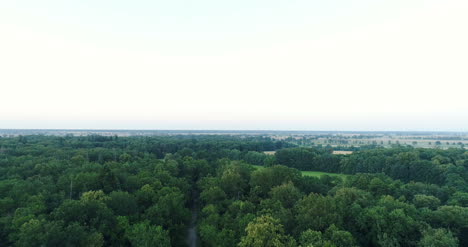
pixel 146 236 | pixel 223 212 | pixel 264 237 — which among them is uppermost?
pixel 264 237

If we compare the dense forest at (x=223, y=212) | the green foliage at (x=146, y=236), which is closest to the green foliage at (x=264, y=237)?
the dense forest at (x=223, y=212)

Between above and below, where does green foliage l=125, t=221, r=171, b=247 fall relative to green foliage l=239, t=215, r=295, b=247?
below

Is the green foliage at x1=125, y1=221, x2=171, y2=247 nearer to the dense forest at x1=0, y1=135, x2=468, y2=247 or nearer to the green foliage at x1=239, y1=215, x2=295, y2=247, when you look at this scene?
the dense forest at x1=0, y1=135, x2=468, y2=247

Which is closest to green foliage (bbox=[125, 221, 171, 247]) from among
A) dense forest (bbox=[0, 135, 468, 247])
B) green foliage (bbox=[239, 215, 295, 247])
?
dense forest (bbox=[0, 135, 468, 247])

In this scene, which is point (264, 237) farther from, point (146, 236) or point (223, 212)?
point (223, 212)

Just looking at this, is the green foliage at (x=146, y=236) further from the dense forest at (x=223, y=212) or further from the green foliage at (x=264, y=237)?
the green foliage at (x=264, y=237)

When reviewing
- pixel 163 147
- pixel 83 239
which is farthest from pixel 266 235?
pixel 163 147

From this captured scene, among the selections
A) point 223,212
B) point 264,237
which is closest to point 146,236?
point 264,237

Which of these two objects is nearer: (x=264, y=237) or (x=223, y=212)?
(x=264, y=237)

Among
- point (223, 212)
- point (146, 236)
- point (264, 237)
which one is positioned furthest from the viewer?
point (223, 212)

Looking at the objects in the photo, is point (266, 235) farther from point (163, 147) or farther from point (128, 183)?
point (163, 147)

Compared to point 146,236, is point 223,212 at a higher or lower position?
lower
